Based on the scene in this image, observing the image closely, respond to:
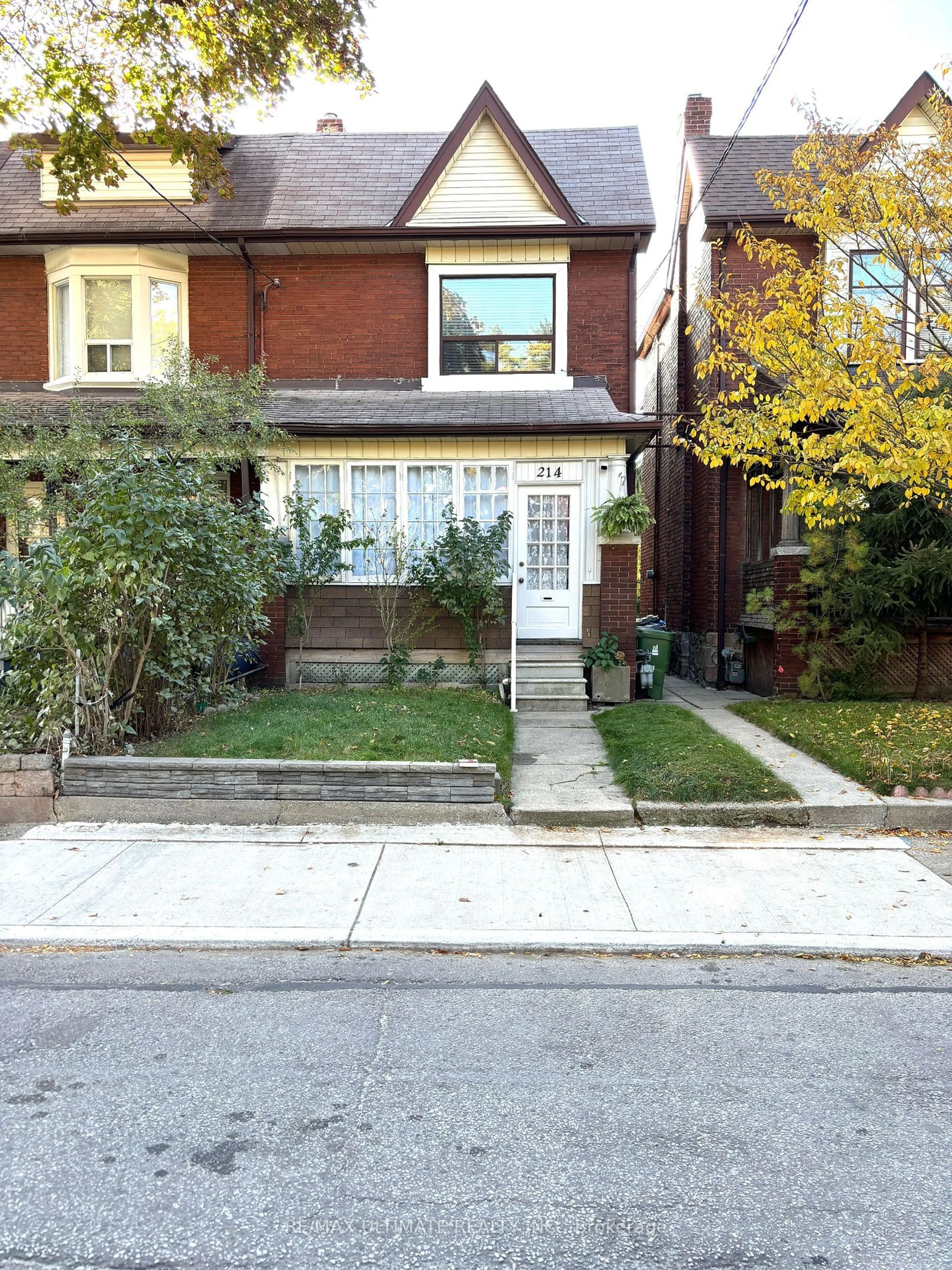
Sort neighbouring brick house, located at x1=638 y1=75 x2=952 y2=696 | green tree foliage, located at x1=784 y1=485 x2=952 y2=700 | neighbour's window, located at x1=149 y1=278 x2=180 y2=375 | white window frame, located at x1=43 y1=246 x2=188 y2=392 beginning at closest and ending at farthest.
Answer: green tree foliage, located at x1=784 y1=485 x2=952 y2=700 → neighbouring brick house, located at x1=638 y1=75 x2=952 y2=696 → white window frame, located at x1=43 y1=246 x2=188 y2=392 → neighbour's window, located at x1=149 y1=278 x2=180 y2=375

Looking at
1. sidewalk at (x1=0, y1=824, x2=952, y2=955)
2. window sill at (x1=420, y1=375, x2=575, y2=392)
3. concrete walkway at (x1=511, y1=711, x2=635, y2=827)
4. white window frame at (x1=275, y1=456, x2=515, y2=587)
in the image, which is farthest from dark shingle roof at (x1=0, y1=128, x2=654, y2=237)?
sidewalk at (x1=0, y1=824, x2=952, y2=955)

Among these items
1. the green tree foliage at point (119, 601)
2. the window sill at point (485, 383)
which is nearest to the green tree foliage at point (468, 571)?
the window sill at point (485, 383)

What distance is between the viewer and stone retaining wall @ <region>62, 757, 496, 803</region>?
664 cm

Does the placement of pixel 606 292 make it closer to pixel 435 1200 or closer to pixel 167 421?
pixel 167 421

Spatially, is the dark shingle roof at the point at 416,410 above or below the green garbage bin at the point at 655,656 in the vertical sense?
above

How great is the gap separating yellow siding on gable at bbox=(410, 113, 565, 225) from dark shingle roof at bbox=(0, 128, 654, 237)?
646 mm

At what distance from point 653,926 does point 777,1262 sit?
8.05 ft

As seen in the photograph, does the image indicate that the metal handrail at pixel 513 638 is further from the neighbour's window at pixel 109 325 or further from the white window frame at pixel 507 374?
the neighbour's window at pixel 109 325

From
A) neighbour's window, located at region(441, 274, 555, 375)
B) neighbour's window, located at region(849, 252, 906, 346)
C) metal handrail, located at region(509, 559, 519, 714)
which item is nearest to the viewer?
metal handrail, located at region(509, 559, 519, 714)

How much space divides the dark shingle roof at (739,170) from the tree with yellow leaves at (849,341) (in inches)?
179

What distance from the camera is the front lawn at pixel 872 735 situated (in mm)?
7188

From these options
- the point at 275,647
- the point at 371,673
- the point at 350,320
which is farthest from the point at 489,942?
the point at 350,320

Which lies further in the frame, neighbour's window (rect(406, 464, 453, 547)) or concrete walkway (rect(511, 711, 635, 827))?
neighbour's window (rect(406, 464, 453, 547))

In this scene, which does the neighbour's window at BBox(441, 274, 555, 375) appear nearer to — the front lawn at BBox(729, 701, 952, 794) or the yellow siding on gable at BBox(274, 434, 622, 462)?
the yellow siding on gable at BBox(274, 434, 622, 462)
